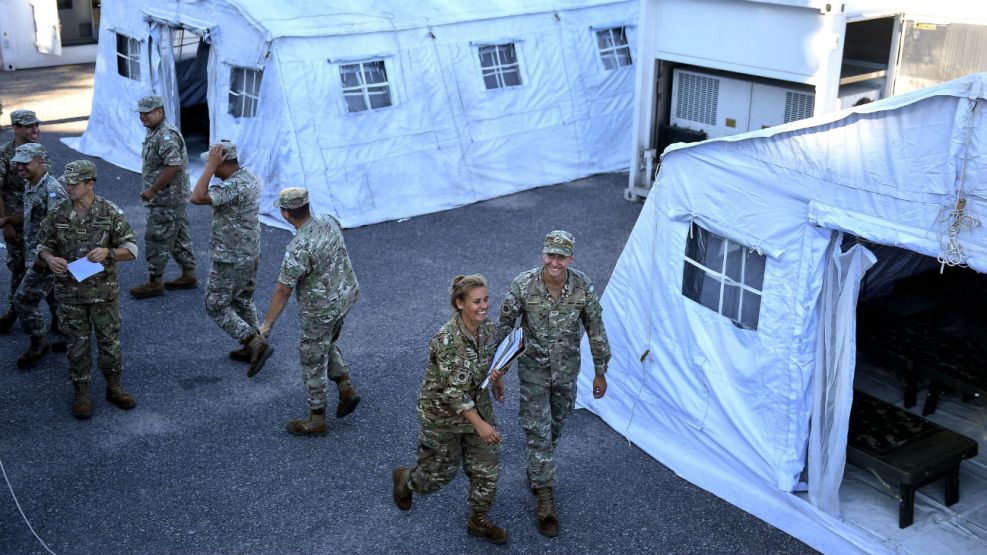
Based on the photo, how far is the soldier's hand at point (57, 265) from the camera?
22.5ft

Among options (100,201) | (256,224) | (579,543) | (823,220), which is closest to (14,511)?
(100,201)

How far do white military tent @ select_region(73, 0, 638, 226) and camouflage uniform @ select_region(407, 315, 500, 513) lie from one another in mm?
6427

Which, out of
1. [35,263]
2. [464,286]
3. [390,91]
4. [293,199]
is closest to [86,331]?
[35,263]

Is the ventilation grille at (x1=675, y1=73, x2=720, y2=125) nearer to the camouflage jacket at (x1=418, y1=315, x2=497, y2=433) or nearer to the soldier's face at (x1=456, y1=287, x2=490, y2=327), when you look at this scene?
the camouflage jacket at (x1=418, y1=315, x2=497, y2=433)

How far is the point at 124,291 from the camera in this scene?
32.1 ft

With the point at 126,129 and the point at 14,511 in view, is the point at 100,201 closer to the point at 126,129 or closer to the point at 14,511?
the point at 14,511

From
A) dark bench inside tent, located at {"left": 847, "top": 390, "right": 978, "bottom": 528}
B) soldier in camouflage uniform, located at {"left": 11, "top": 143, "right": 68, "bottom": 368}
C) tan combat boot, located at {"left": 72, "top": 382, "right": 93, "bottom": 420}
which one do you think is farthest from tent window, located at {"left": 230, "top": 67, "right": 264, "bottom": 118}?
dark bench inside tent, located at {"left": 847, "top": 390, "right": 978, "bottom": 528}

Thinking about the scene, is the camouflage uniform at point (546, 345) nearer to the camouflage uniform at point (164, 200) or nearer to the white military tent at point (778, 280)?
the white military tent at point (778, 280)

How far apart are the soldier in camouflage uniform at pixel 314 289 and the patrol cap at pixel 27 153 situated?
89.0 inches

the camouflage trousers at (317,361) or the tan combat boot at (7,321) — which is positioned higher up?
the camouflage trousers at (317,361)

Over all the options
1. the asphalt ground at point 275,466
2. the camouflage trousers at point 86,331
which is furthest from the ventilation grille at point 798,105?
the camouflage trousers at point 86,331

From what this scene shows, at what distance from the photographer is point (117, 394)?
24.7ft

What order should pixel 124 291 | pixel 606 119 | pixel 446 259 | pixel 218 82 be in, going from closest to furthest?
pixel 124 291 < pixel 446 259 < pixel 218 82 < pixel 606 119

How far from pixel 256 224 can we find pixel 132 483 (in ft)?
7.31
